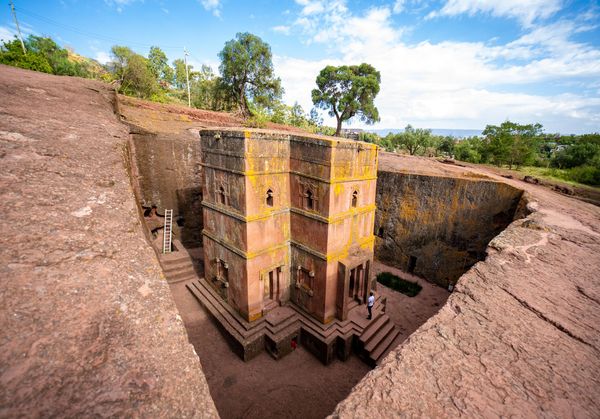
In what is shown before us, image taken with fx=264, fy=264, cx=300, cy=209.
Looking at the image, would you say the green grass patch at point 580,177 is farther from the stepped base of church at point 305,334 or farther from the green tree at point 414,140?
the green tree at point 414,140

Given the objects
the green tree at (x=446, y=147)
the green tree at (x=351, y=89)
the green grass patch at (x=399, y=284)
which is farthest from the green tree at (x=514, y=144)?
the green tree at (x=446, y=147)

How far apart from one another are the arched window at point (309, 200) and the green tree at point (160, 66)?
37995 mm

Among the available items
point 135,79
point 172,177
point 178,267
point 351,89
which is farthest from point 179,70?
point 178,267

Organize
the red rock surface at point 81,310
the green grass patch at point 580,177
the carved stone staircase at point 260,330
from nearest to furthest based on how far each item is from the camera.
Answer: the red rock surface at point 81,310 < the carved stone staircase at point 260,330 < the green grass patch at point 580,177

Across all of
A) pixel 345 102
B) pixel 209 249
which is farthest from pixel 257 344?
pixel 345 102

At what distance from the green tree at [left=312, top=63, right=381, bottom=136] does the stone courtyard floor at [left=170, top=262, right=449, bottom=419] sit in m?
24.8

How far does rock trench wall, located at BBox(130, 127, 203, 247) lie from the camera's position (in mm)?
12953

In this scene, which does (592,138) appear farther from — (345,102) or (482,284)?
(482,284)

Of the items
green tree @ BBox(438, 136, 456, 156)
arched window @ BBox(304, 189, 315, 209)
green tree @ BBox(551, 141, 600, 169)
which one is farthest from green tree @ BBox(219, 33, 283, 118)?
green tree @ BBox(438, 136, 456, 156)

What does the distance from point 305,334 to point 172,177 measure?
10.3m

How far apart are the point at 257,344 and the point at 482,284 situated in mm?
7445

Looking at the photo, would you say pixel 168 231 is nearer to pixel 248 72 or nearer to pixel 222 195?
pixel 222 195

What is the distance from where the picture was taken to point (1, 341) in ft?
4.76

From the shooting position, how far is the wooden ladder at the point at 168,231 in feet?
43.0
